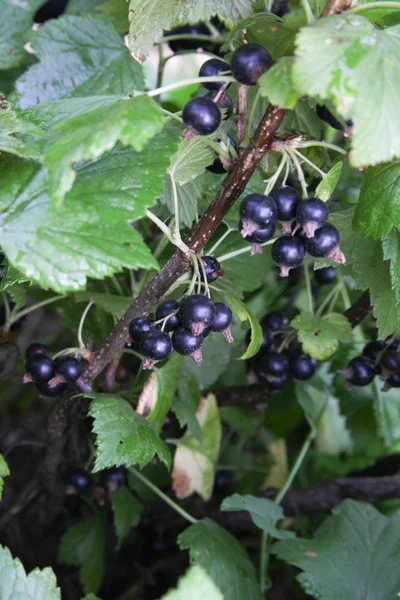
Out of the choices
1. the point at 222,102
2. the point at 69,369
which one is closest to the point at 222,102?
the point at 222,102

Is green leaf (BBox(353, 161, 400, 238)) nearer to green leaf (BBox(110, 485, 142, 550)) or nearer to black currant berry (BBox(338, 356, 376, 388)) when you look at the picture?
black currant berry (BBox(338, 356, 376, 388))

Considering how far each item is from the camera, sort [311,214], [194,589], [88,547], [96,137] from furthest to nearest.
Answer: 1. [88,547]
2. [311,214]
3. [96,137]
4. [194,589]

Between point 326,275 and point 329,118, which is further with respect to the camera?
point 326,275

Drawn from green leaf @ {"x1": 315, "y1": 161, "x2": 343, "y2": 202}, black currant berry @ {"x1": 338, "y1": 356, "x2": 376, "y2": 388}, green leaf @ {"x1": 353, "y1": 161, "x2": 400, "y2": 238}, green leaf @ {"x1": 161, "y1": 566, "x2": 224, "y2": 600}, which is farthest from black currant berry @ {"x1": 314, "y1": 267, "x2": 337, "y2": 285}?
green leaf @ {"x1": 161, "y1": 566, "x2": 224, "y2": 600}

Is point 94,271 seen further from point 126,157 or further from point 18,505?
point 18,505

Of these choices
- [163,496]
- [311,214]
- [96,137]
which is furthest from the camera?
[163,496]

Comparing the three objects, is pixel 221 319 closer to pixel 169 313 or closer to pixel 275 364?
pixel 169 313
